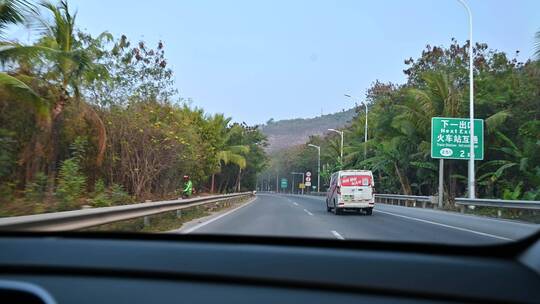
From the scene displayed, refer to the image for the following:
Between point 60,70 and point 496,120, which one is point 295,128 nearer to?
point 496,120

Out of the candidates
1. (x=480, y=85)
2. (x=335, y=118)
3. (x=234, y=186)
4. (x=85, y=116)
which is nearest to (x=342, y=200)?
(x=85, y=116)

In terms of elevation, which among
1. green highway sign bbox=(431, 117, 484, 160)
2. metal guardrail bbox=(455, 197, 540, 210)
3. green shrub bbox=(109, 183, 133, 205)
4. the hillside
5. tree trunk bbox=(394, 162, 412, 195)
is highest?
the hillside

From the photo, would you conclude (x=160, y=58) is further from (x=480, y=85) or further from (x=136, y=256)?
(x=136, y=256)

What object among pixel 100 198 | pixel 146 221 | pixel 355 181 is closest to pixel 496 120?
pixel 355 181

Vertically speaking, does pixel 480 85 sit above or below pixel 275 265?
above

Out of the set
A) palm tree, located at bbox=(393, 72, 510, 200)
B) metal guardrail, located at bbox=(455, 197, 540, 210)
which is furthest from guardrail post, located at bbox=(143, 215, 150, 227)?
palm tree, located at bbox=(393, 72, 510, 200)

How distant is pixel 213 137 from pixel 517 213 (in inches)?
911

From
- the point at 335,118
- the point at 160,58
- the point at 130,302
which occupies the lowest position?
the point at 130,302

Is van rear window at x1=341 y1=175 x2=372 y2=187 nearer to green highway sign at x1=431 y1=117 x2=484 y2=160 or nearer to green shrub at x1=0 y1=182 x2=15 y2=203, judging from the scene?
green highway sign at x1=431 y1=117 x2=484 y2=160

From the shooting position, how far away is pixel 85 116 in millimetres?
19312

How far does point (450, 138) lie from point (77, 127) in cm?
1870

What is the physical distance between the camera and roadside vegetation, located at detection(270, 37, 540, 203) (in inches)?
1099

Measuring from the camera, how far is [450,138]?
29422 mm

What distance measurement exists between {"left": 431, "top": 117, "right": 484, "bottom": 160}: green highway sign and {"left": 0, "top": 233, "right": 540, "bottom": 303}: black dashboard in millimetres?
28041
